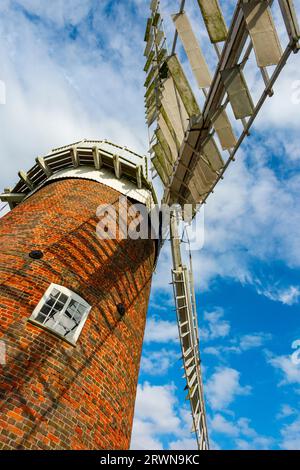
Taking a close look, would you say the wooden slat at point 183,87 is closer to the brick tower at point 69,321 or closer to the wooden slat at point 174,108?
the wooden slat at point 174,108

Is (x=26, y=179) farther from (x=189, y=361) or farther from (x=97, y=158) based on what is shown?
(x=189, y=361)

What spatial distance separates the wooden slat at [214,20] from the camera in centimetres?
737

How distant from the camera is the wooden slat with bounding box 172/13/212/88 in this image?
8.49 m

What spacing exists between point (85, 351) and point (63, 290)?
1376 mm

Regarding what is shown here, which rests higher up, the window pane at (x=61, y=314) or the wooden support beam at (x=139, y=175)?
the wooden support beam at (x=139, y=175)

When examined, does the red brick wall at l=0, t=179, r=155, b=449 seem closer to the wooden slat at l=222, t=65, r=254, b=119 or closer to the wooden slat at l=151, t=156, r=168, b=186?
the wooden slat at l=151, t=156, r=168, b=186

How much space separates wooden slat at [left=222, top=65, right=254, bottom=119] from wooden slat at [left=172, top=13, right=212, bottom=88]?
139 centimetres

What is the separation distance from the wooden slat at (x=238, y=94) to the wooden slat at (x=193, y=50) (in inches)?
54.6

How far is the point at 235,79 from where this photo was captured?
7.00 metres

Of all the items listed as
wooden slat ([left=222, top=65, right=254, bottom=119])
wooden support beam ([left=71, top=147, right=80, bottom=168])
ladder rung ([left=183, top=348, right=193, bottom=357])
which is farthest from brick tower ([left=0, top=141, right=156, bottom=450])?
wooden slat ([left=222, top=65, right=254, bottom=119])

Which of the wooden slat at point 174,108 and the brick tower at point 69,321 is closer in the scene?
the brick tower at point 69,321

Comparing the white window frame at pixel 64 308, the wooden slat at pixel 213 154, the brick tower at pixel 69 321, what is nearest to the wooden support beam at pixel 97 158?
the brick tower at pixel 69 321
